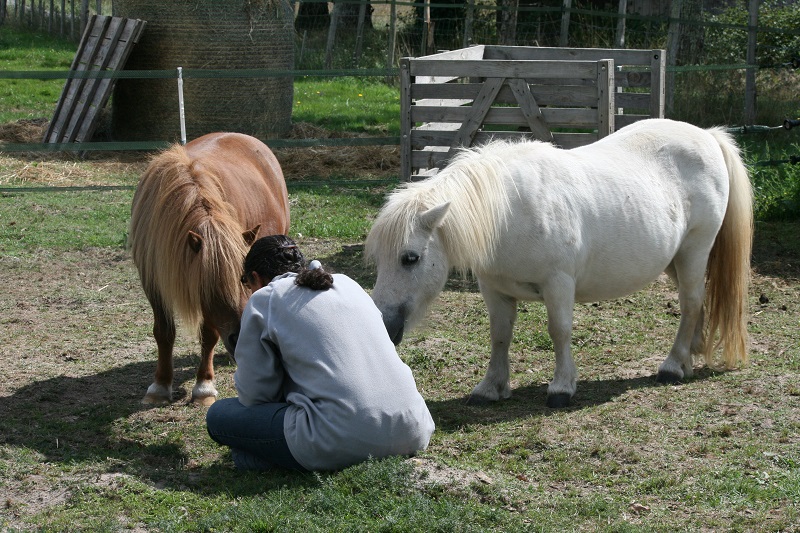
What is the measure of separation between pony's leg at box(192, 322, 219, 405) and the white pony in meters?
1.00

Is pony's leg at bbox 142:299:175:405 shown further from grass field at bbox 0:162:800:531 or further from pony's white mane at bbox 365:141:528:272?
pony's white mane at bbox 365:141:528:272

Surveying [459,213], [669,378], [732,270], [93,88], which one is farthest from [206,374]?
[93,88]

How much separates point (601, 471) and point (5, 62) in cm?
1615

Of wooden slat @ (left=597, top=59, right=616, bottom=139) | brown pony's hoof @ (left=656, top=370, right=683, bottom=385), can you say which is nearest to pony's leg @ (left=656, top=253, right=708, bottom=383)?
brown pony's hoof @ (left=656, top=370, right=683, bottom=385)

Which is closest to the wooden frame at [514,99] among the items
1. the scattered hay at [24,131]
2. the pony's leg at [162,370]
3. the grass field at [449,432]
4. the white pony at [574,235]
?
the grass field at [449,432]

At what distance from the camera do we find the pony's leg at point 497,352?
474 cm

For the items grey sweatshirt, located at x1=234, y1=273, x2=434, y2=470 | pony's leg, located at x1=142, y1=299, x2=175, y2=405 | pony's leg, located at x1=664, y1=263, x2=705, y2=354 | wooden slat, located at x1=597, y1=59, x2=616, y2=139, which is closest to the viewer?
grey sweatshirt, located at x1=234, y1=273, x2=434, y2=470

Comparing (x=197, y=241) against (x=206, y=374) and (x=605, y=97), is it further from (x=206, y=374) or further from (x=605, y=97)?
(x=605, y=97)

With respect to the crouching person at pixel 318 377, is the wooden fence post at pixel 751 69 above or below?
above

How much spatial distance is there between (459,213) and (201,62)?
8.49m

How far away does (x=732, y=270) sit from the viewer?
5.26 metres

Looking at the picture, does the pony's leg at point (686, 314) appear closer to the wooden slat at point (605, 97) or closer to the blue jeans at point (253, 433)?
the wooden slat at point (605, 97)

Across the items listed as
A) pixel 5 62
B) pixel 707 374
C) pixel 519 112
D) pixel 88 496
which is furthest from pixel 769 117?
pixel 5 62

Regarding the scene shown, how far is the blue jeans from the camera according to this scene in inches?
140
